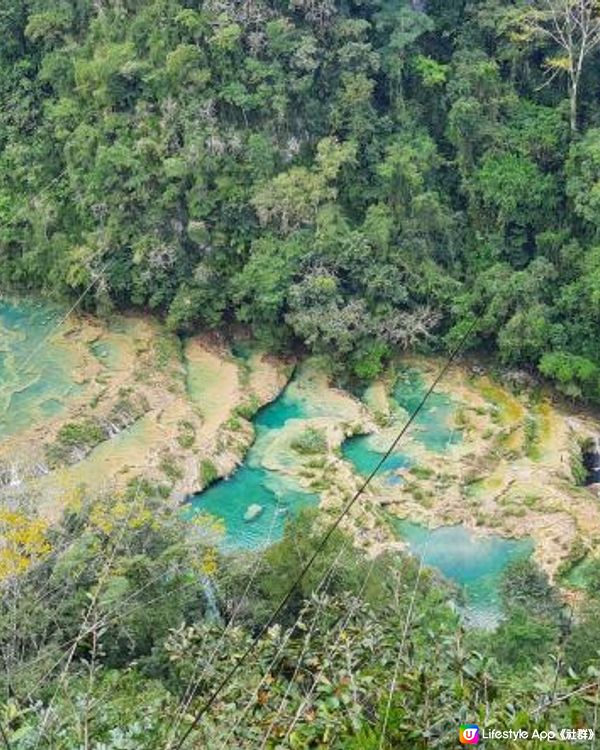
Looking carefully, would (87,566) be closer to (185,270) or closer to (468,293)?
(185,270)

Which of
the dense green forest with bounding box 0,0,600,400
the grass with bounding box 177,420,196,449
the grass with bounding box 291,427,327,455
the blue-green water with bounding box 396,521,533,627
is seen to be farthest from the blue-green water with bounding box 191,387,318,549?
the dense green forest with bounding box 0,0,600,400

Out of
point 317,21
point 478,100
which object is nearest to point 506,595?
point 478,100

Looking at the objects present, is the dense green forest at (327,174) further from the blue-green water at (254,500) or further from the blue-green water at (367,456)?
the blue-green water at (254,500)

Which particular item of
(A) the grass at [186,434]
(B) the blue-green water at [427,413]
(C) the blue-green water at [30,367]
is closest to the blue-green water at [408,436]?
(B) the blue-green water at [427,413]

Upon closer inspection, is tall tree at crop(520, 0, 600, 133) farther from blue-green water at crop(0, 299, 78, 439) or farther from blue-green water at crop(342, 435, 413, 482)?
blue-green water at crop(0, 299, 78, 439)

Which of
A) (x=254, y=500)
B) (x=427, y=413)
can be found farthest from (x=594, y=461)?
(x=254, y=500)

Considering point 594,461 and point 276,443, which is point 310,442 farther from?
point 594,461
